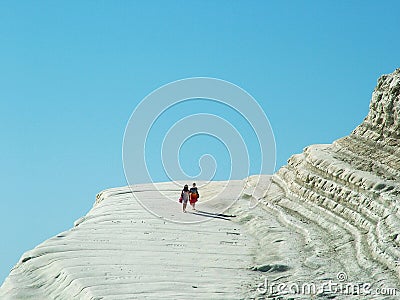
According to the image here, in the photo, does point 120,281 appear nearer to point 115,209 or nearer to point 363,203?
point 363,203

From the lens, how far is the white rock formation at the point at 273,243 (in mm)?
13656

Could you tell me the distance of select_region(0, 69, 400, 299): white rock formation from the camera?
1366 centimetres

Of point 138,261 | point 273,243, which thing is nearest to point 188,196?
point 273,243

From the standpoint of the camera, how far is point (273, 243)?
16719 mm

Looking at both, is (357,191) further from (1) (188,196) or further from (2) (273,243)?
(1) (188,196)

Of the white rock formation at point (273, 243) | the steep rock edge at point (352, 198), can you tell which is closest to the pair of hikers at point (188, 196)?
the white rock formation at point (273, 243)

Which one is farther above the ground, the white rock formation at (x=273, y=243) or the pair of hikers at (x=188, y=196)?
the pair of hikers at (x=188, y=196)

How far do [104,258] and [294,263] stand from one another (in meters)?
3.87

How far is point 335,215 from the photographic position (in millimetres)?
17000

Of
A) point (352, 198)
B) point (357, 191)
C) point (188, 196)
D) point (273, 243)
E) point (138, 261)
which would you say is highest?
point (188, 196)

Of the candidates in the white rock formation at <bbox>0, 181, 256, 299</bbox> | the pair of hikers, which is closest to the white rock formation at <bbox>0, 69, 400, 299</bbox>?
the white rock formation at <bbox>0, 181, 256, 299</bbox>

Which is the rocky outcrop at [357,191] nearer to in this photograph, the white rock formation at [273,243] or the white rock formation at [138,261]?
the white rock formation at [273,243]

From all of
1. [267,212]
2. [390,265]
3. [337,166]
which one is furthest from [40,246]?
[390,265]

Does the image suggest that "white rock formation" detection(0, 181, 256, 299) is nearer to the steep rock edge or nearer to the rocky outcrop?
the steep rock edge
